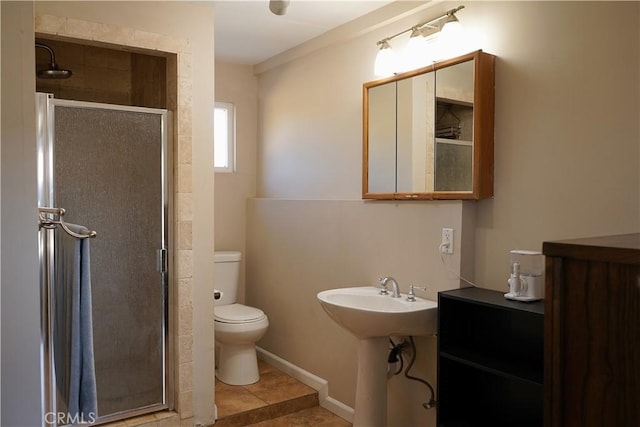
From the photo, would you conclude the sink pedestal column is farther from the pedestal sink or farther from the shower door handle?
the shower door handle

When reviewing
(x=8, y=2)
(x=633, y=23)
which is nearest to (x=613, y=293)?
(x=633, y=23)

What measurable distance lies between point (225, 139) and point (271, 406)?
2028mm

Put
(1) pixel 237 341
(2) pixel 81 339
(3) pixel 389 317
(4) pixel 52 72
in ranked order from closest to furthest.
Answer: (2) pixel 81 339 → (3) pixel 389 317 → (4) pixel 52 72 → (1) pixel 237 341

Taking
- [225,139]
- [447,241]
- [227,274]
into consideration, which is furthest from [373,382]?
[225,139]

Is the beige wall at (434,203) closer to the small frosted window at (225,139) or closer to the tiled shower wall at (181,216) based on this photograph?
the small frosted window at (225,139)

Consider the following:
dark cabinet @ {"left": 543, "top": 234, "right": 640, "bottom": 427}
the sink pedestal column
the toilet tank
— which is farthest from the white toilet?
dark cabinet @ {"left": 543, "top": 234, "right": 640, "bottom": 427}

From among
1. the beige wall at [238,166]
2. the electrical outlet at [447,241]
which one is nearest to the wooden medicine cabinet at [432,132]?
the electrical outlet at [447,241]

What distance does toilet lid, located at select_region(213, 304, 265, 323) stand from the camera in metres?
3.30

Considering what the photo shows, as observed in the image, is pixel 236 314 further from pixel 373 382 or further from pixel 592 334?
pixel 592 334

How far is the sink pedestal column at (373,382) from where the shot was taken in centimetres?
249

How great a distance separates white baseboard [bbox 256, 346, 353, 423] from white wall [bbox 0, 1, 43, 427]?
211 centimetres

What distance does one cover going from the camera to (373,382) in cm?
250

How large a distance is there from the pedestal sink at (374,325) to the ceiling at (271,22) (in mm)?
1543

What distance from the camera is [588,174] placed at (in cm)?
194
